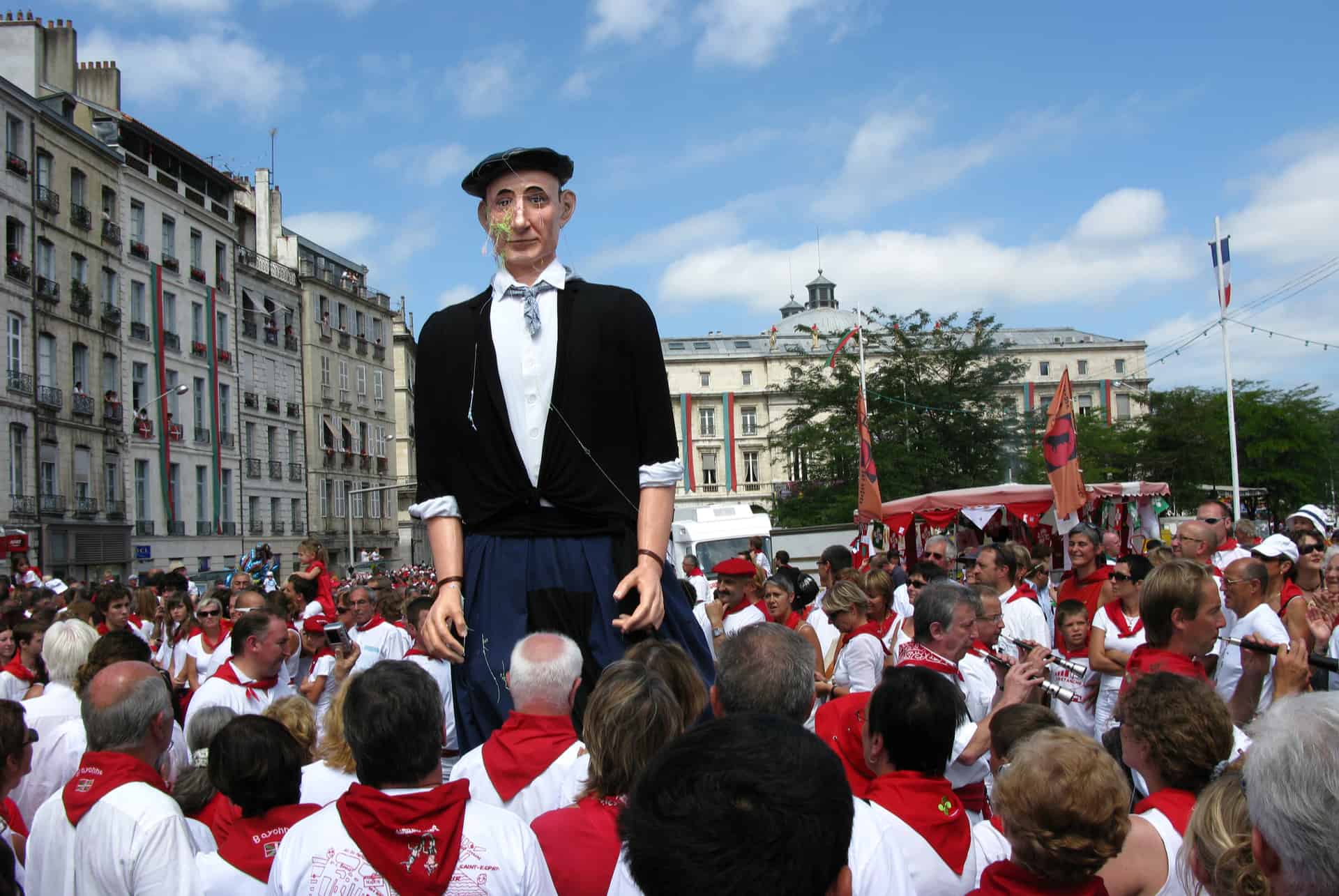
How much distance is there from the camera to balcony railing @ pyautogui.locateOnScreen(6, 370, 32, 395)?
29.3 meters

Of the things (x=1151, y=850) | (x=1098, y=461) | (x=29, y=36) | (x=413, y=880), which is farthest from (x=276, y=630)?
(x=1098, y=461)

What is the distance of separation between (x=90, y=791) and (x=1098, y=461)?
4901cm

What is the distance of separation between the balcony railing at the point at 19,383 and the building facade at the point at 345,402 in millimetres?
17563

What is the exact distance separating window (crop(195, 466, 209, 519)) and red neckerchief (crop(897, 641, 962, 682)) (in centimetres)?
3743

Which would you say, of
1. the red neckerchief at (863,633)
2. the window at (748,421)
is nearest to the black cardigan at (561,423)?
the red neckerchief at (863,633)

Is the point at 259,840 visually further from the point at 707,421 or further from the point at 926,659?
the point at 707,421

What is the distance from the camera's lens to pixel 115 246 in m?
34.3

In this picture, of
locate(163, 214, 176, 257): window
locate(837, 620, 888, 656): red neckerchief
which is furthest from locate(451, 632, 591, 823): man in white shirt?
locate(163, 214, 176, 257): window

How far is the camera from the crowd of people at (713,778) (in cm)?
161

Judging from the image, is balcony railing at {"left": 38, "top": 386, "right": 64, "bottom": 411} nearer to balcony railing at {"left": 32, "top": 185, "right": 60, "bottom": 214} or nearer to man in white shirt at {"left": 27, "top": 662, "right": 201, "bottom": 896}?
balcony railing at {"left": 32, "top": 185, "right": 60, "bottom": 214}

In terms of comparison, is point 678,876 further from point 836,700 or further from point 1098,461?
point 1098,461

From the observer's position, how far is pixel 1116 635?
6.74 m

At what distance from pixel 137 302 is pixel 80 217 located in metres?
4.04

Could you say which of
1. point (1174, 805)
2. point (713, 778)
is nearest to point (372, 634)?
point (1174, 805)
